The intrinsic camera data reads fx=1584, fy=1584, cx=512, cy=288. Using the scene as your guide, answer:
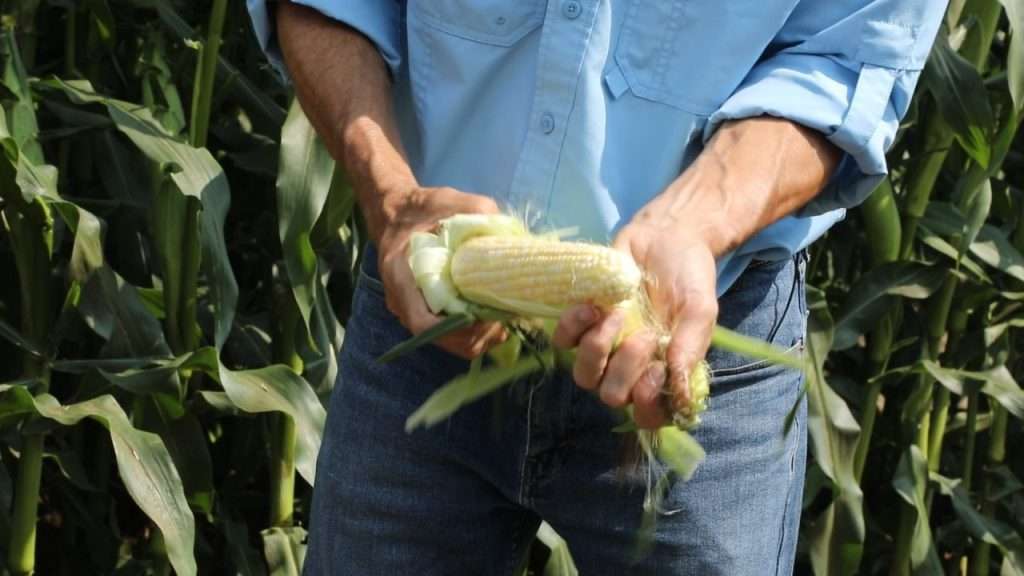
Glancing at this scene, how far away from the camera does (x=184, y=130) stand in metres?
2.29

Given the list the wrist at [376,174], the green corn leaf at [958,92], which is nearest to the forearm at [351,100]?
the wrist at [376,174]

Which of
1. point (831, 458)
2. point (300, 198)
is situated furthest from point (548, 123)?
point (831, 458)

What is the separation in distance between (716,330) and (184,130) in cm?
132

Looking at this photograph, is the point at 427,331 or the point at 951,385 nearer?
the point at 427,331

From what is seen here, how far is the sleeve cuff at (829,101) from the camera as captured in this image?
1222 mm

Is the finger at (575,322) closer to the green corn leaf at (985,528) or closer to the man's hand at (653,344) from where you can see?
the man's hand at (653,344)

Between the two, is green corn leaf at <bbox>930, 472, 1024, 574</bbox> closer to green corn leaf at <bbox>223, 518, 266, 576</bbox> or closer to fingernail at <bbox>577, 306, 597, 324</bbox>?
green corn leaf at <bbox>223, 518, 266, 576</bbox>

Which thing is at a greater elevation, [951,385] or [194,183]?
[194,183]

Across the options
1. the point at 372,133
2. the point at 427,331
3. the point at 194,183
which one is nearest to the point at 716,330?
the point at 427,331

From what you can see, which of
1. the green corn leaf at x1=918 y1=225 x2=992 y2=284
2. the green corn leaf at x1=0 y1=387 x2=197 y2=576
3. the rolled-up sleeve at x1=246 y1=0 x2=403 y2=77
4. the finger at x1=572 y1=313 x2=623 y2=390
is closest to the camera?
the finger at x1=572 y1=313 x2=623 y2=390

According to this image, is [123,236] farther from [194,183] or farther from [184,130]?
[194,183]

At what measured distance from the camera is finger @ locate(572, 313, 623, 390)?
3.34ft

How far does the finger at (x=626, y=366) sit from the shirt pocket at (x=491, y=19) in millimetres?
356

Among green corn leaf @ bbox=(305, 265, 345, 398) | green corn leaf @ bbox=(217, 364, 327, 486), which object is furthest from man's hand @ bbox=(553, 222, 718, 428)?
green corn leaf @ bbox=(305, 265, 345, 398)
